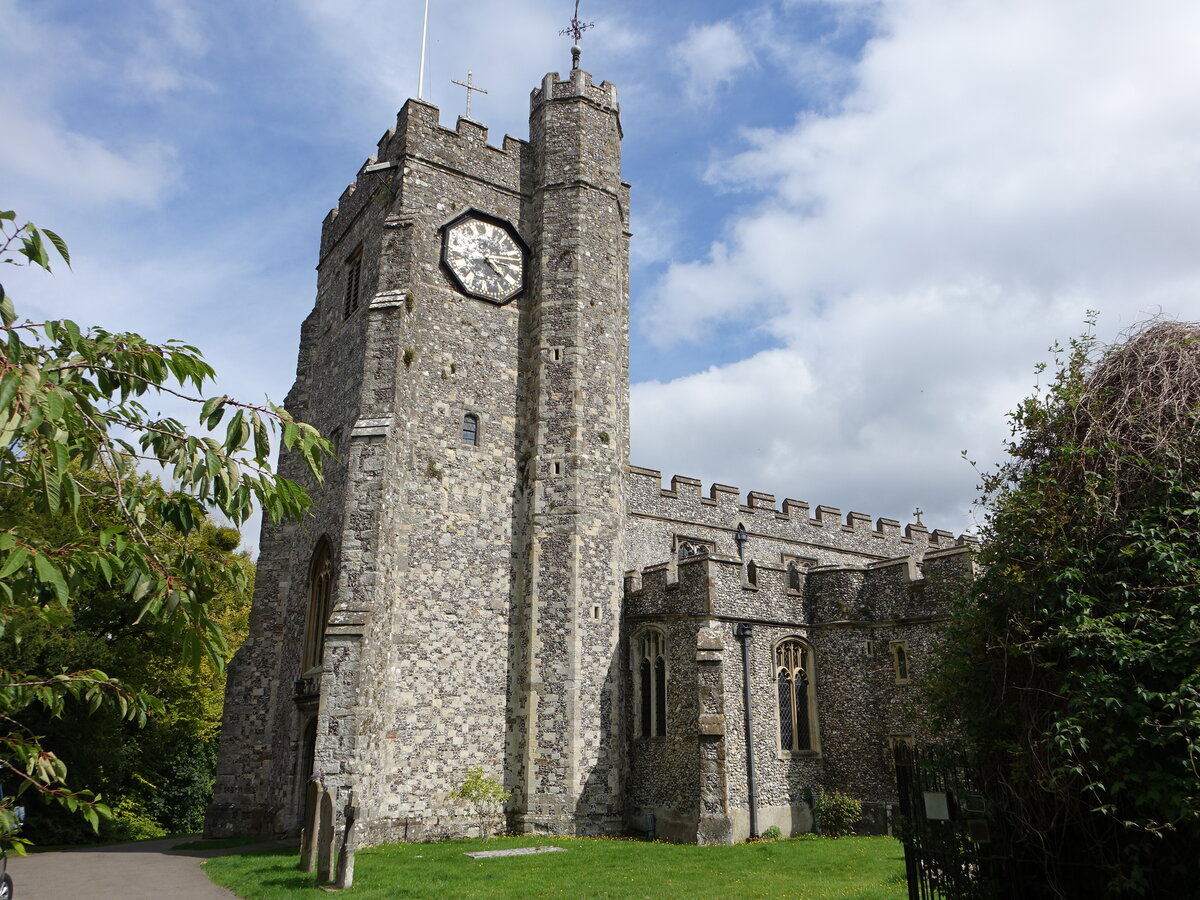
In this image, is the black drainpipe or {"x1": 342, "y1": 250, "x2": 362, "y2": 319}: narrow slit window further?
{"x1": 342, "y1": 250, "x2": 362, "y2": 319}: narrow slit window

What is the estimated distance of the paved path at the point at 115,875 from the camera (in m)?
11.9

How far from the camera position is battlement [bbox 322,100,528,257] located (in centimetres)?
1986

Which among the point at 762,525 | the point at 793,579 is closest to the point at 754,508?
the point at 762,525

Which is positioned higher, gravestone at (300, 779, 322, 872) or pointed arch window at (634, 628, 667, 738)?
pointed arch window at (634, 628, 667, 738)

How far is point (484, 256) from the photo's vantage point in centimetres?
1989

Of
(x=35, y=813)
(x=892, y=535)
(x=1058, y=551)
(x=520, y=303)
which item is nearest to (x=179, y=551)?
(x=1058, y=551)

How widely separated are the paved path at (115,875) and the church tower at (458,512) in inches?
86.6

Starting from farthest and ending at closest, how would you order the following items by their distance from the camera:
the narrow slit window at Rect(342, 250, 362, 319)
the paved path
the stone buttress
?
1. the narrow slit window at Rect(342, 250, 362, 319)
2. the stone buttress
3. the paved path

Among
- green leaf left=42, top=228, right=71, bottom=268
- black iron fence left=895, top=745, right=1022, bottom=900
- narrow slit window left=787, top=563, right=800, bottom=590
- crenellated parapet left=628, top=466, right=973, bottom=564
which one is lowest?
black iron fence left=895, top=745, right=1022, bottom=900

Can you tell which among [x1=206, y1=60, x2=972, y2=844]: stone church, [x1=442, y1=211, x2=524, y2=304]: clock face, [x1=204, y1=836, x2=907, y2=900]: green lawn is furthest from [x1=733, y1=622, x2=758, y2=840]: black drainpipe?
[x1=442, y1=211, x2=524, y2=304]: clock face

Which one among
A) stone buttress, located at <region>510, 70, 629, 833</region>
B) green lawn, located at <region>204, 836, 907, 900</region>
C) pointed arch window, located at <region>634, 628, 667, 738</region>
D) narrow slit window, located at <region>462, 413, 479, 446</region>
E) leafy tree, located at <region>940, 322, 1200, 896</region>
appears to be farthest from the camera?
narrow slit window, located at <region>462, 413, 479, 446</region>

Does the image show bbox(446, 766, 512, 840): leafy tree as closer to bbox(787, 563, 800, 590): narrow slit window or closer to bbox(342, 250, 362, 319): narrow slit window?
bbox(787, 563, 800, 590): narrow slit window

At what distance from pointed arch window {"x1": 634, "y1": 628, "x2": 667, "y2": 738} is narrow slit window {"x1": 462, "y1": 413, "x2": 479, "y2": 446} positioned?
550 centimetres

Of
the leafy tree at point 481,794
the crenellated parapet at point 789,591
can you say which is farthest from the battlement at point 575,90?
the leafy tree at point 481,794
